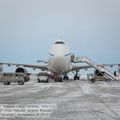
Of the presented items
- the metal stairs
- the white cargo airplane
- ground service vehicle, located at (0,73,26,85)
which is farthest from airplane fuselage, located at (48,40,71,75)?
ground service vehicle, located at (0,73,26,85)

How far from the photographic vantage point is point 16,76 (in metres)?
Result: 52.2

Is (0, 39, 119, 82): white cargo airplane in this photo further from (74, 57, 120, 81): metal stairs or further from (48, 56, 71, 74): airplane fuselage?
(74, 57, 120, 81): metal stairs

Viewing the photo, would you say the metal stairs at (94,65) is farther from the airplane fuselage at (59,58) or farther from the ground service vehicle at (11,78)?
the ground service vehicle at (11,78)

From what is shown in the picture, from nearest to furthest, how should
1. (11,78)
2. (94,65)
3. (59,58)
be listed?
(11,78), (59,58), (94,65)

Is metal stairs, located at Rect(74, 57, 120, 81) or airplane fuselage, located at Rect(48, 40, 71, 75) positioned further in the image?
metal stairs, located at Rect(74, 57, 120, 81)

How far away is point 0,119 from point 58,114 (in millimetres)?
2531

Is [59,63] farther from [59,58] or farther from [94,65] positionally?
[94,65]

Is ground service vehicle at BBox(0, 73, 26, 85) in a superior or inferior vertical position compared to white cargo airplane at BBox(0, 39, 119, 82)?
inferior

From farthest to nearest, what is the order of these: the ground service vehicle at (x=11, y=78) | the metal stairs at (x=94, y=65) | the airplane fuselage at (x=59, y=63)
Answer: the metal stairs at (x=94, y=65) → the airplane fuselage at (x=59, y=63) → the ground service vehicle at (x=11, y=78)

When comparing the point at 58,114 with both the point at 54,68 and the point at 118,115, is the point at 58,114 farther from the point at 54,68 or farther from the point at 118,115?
the point at 54,68

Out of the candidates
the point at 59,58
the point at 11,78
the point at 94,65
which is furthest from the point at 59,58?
the point at 94,65

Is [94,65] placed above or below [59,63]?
above

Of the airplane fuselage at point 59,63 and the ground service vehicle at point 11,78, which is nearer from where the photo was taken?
the ground service vehicle at point 11,78

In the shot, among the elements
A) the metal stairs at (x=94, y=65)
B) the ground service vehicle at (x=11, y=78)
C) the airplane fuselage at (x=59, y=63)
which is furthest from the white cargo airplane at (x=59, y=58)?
the ground service vehicle at (x=11, y=78)
